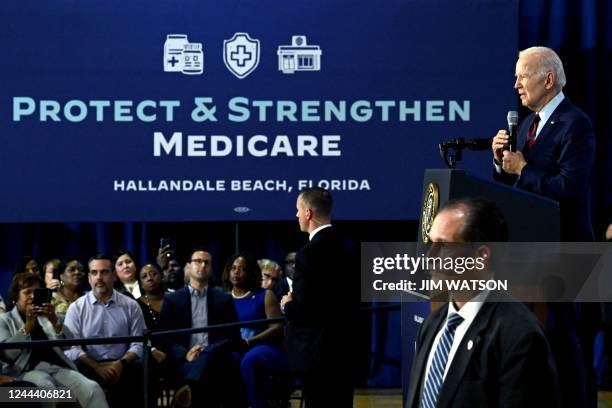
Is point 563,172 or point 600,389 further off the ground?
point 563,172

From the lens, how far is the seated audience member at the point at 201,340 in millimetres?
6570

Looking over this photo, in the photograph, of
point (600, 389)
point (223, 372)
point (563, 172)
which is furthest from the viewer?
point (600, 389)

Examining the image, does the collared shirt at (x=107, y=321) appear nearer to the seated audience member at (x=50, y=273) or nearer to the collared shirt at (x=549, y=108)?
the seated audience member at (x=50, y=273)

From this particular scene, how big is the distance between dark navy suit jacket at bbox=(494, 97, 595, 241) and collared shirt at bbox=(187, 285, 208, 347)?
143 inches

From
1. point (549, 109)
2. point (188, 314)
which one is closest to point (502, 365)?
point (549, 109)

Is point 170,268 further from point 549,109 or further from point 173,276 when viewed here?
point 549,109

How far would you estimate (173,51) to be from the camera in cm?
694

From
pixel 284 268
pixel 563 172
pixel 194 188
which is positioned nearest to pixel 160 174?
pixel 194 188

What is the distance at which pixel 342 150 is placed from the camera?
6996mm

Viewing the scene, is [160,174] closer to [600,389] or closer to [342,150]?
[342,150]

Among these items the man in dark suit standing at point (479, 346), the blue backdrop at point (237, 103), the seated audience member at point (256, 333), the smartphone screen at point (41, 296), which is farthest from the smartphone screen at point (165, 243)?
the man in dark suit standing at point (479, 346)

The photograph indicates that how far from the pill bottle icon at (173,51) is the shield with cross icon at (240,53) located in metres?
0.26

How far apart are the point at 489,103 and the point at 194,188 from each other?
1.91 metres

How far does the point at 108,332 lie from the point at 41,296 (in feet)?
2.37
